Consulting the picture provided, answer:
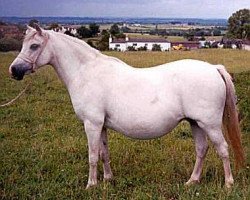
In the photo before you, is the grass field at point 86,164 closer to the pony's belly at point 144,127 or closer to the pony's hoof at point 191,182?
the pony's hoof at point 191,182

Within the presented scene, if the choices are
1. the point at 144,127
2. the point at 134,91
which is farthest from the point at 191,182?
the point at 134,91

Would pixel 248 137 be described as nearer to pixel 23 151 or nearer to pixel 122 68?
pixel 122 68

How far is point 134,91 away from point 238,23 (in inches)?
2520

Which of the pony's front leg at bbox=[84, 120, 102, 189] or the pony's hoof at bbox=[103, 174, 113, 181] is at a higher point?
the pony's front leg at bbox=[84, 120, 102, 189]

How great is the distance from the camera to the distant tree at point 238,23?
206 feet

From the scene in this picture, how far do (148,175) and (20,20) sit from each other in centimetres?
276

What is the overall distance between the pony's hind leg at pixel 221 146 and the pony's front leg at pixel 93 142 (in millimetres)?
1343

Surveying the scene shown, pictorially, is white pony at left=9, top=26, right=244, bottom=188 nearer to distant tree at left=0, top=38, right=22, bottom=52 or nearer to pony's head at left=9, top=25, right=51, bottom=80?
pony's head at left=9, top=25, right=51, bottom=80

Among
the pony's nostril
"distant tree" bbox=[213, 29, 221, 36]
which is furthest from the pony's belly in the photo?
"distant tree" bbox=[213, 29, 221, 36]

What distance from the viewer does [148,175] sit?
582cm

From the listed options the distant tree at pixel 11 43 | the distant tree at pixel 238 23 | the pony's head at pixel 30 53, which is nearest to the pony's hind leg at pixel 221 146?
the pony's head at pixel 30 53

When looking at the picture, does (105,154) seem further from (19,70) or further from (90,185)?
(19,70)

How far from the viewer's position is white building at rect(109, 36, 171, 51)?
41.5 meters

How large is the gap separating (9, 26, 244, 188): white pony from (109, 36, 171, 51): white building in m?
34.5
